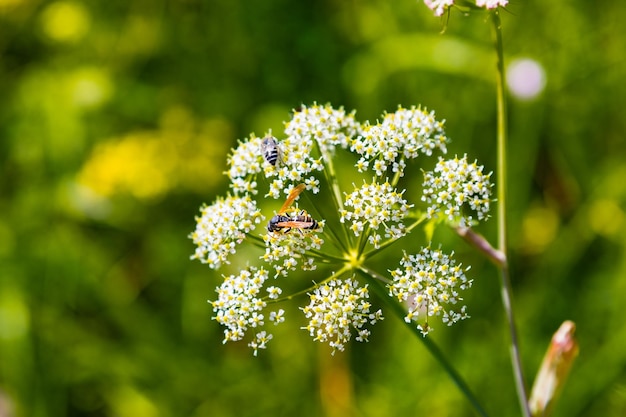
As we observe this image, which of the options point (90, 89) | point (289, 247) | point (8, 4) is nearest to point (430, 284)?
point (289, 247)

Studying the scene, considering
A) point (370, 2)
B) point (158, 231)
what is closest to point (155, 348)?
point (158, 231)

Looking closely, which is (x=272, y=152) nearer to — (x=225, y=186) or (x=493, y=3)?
(x=493, y=3)

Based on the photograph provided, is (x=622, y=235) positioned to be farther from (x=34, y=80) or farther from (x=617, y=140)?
(x=34, y=80)

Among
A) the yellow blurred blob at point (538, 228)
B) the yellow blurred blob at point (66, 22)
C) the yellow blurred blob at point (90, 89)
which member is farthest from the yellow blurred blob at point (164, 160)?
the yellow blurred blob at point (538, 228)

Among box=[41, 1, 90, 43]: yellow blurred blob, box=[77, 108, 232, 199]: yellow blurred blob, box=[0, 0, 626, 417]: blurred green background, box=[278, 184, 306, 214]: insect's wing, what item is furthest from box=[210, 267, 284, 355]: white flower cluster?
box=[41, 1, 90, 43]: yellow blurred blob

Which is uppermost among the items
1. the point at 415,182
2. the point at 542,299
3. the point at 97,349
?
the point at 97,349

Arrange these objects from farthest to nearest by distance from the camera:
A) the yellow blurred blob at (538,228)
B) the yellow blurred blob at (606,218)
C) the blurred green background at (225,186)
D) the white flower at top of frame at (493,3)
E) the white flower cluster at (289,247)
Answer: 1. the yellow blurred blob at (538,228)
2. the yellow blurred blob at (606,218)
3. the blurred green background at (225,186)
4. the white flower cluster at (289,247)
5. the white flower at top of frame at (493,3)

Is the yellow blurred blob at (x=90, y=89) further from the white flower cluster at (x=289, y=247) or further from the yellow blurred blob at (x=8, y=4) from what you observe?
the white flower cluster at (x=289, y=247)
